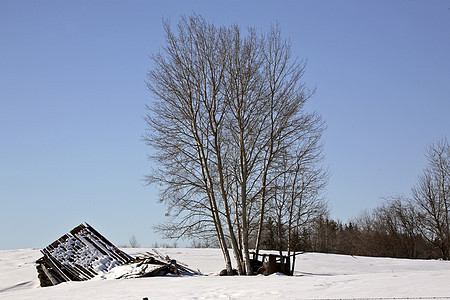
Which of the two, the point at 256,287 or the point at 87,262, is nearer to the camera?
the point at 256,287

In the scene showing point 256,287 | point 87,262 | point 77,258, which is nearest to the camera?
point 256,287

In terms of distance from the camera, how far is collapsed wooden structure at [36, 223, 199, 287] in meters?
15.2

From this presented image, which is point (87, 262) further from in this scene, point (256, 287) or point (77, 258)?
point (256, 287)

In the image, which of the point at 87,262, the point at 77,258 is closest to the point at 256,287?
the point at 87,262

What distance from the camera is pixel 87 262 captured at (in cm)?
1638

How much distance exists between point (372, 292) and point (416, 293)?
0.78m

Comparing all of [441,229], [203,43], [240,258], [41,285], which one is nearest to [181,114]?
[203,43]

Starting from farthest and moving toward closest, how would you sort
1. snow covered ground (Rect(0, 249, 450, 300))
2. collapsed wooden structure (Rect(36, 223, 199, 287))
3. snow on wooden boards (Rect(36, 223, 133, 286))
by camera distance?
1. snow on wooden boards (Rect(36, 223, 133, 286))
2. collapsed wooden structure (Rect(36, 223, 199, 287))
3. snow covered ground (Rect(0, 249, 450, 300))

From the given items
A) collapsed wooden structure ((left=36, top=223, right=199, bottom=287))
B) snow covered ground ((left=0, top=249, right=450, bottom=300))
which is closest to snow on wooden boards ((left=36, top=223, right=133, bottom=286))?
collapsed wooden structure ((left=36, top=223, right=199, bottom=287))

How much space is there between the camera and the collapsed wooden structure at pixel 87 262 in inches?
598

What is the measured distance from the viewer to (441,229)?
33000 mm

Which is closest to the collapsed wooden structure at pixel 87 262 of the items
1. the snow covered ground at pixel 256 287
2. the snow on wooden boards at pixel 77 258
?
the snow on wooden boards at pixel 77 258

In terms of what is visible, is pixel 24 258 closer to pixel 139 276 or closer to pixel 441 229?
pixel 139 276

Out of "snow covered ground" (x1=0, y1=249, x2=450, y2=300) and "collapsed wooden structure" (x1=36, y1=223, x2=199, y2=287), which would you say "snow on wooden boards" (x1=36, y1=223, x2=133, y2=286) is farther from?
"snow covered ground" (x1=0, y1=249, x2=450, y2=300)
